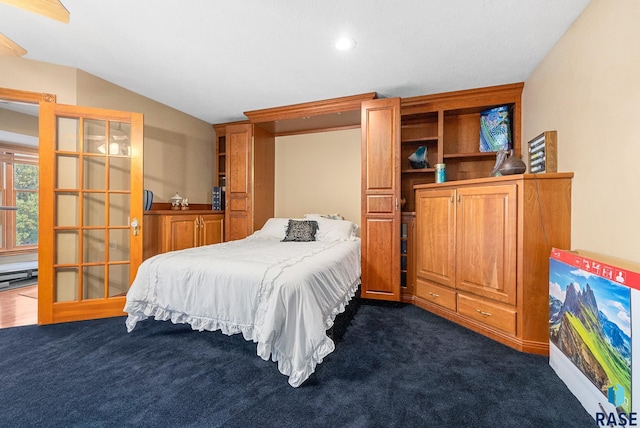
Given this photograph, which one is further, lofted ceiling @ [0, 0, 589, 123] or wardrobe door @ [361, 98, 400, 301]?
wardrobe door @ [361, 98, 400, 301]

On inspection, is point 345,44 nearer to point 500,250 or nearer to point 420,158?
point 420,158

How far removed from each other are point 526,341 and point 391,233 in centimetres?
140

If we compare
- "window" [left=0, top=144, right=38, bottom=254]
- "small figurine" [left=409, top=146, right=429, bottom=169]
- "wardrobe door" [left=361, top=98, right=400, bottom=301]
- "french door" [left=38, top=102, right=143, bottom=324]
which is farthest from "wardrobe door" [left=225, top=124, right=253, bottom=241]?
"window" [left=0, top=144, right=38, bottom=254]

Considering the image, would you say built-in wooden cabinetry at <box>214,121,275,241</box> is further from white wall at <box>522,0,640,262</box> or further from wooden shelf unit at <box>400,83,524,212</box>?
white wall at <box>522,0,640,262</box>

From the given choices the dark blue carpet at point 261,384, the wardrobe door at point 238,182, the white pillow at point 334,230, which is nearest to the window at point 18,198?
the dark blue carpet at point 261,384

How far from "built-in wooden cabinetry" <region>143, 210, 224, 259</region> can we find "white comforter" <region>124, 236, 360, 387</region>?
111 cm

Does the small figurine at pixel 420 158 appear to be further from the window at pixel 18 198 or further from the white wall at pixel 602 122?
the window at pixel 18 198

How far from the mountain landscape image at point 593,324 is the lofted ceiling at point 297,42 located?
171 cm

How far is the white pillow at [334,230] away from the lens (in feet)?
10.2

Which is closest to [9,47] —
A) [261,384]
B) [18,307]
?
[261,384]

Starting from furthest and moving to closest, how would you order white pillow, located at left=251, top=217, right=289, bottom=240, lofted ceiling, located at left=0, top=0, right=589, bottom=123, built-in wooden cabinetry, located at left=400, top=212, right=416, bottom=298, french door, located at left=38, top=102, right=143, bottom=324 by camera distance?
1. white pillow, located at left=251, top=217, right=289, bottom=240
2. built-in wooden cabinetry, located at left=400, top=212, right=416, bottom=298
3. french door, located at left=38, top=102, right=143, bottom=324
4. lofted ceiling, located at left=0, top=0, right=589, bottom=123

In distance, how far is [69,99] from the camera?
2.49 metres

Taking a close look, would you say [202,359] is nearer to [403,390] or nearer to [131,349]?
[131,349]

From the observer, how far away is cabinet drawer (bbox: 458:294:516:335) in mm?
1913
